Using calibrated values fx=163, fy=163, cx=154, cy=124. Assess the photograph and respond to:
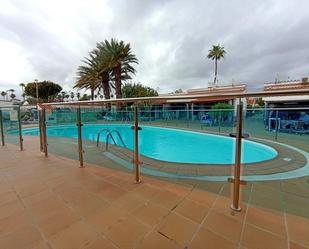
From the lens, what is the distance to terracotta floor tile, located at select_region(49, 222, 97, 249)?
3.87 feet

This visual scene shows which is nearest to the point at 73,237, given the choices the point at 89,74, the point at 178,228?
the point at 178,228

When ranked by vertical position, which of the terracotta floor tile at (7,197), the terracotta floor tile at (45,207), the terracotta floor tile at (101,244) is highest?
the terracotta floor tile at (101,244)

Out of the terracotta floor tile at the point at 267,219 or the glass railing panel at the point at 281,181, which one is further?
the glass railing panel at the point at 281,181

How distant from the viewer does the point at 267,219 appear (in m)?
1.47

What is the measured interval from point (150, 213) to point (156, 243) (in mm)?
363

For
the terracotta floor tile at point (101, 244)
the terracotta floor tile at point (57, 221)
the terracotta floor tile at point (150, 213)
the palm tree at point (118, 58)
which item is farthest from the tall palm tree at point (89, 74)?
the terracotta floor tile at point (101, 244)

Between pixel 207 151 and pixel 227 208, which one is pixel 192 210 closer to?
pixel 227 208

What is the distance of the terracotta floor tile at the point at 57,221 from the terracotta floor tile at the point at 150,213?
1.84 feet

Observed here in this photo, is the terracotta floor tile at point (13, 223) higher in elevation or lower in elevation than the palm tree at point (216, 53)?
lower

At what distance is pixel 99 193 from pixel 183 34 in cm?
1194

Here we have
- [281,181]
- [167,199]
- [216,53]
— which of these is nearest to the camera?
[167,199]

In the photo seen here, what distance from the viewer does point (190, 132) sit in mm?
9141

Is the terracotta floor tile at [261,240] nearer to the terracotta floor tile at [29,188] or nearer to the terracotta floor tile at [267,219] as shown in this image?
the terracotta floor tile at [267,219]

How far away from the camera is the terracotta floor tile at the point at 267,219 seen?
1340 millimetres
